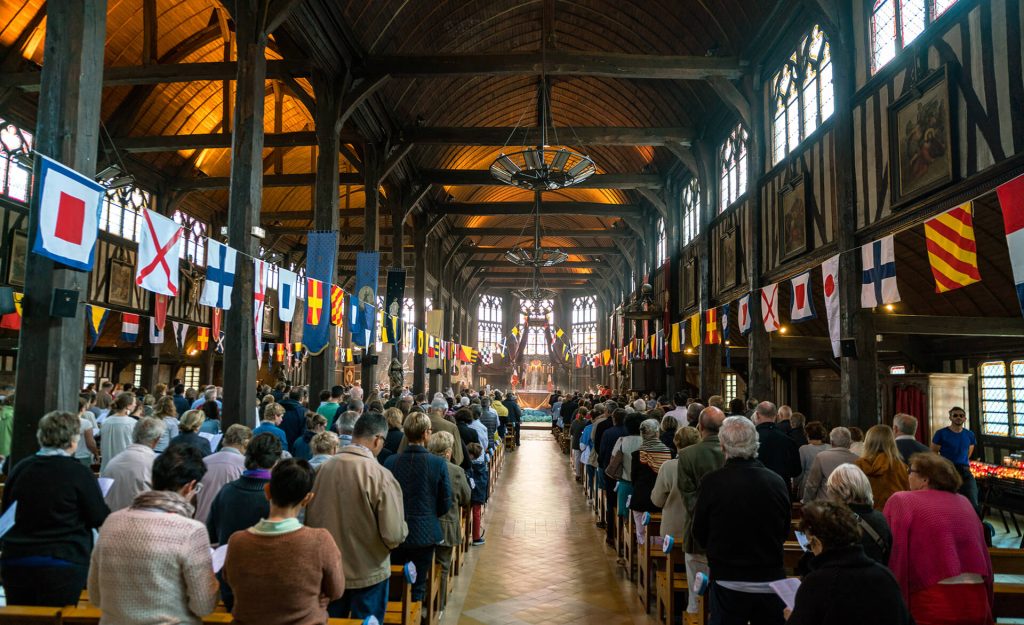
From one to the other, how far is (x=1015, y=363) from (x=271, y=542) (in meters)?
10.9

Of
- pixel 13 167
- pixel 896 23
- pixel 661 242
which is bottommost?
pixel 13 167

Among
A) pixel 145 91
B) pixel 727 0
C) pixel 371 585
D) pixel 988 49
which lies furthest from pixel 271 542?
pixel 145 91

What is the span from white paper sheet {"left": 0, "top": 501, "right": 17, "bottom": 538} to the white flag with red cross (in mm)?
2823

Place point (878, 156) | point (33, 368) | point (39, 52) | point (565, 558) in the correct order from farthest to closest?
point (39, 52) → point (878, 156) → point (565, 558) → point (33, 368)

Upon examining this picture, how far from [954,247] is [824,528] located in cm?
439

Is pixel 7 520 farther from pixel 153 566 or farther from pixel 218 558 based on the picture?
pixel 153 566

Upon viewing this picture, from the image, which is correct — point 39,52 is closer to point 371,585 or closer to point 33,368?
point 33,368

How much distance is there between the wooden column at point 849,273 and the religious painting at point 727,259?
4760 mm

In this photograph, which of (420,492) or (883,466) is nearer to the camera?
(420,492)

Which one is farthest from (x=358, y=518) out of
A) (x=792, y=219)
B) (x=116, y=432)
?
(x=792, y=219)

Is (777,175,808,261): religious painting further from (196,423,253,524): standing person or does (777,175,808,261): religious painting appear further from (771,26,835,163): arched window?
(196,423,253,524): standing person

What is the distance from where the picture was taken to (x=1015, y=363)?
9.38m

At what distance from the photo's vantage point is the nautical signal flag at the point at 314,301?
894cm

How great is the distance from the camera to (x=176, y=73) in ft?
35.1
